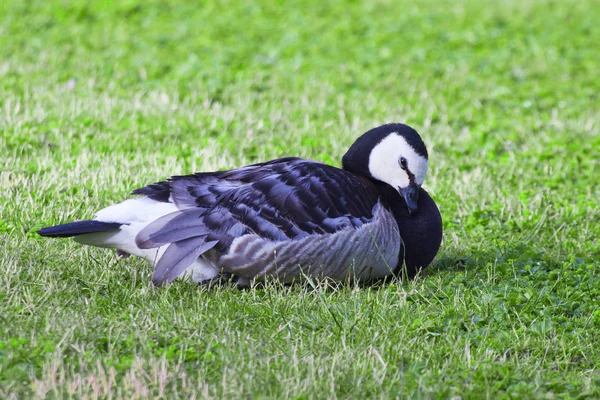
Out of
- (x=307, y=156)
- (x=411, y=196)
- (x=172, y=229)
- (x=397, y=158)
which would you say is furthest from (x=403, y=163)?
(x=307, y=156)

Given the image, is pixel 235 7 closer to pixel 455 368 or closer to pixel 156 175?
pixel 156 175

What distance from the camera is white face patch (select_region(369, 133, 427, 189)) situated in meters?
5.35

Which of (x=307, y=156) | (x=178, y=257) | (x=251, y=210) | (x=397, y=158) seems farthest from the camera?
(x=307, y=156)

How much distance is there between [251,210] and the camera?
16.3 ft

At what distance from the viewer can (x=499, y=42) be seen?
12383mm

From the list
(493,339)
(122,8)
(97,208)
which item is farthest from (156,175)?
(122,8)

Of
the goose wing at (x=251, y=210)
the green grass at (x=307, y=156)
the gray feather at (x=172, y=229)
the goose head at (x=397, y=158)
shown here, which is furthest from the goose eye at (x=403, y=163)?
the gray feather at (x=172, y=229)

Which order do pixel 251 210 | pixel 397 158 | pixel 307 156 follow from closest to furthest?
1. pixel 251 210
2. pixel 397 158
3. pixel 307 156

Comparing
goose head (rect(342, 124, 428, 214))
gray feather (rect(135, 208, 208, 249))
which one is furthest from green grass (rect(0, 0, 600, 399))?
goose head (rect(342, 124, 428, 214))

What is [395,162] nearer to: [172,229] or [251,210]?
[251,210]

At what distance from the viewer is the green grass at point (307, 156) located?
3.93m

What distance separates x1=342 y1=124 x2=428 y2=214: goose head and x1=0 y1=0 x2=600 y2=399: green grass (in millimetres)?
573

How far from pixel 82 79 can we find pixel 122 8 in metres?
3.28

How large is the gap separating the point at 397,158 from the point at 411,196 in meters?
0.25
